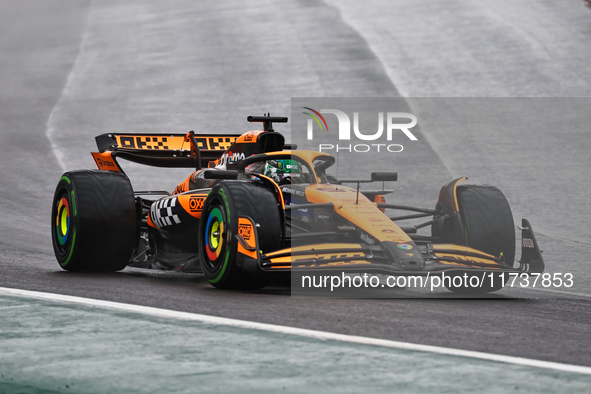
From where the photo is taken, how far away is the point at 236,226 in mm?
6188

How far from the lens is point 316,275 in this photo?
247 inches

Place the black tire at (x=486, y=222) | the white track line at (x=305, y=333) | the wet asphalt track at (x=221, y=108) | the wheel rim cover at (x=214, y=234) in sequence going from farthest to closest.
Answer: the black tire at (x=486, y=222), the wheel rim cover at (x=214, y=234), the wet asphalt track at (x=221, y=108), the white track line at (x=305, y=333)

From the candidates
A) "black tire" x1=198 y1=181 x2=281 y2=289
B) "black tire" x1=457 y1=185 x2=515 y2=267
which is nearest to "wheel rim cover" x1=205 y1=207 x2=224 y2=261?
"black tire" x1=198 y1=181 x2=281 y2=289

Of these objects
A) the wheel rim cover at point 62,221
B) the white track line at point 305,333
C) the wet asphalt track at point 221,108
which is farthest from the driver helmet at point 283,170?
the white track line at point 305,333

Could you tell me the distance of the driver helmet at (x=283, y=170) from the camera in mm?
7500

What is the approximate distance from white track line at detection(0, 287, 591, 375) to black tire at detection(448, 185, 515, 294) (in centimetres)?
296

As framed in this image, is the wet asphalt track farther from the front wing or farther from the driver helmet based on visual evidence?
the driver helmet

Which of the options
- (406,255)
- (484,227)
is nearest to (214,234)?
(406,255)

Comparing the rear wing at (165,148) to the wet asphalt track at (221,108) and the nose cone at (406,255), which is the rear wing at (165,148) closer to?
the wet asphalt track at (221,108)

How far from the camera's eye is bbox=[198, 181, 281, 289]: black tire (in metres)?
6.21

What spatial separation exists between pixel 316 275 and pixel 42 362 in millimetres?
2985

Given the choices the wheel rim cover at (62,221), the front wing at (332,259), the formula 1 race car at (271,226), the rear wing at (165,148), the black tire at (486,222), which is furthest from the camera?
the rear wing at (165,148)

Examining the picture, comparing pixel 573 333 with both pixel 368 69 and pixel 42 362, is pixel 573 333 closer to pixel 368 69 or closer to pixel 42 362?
pixel 42 362

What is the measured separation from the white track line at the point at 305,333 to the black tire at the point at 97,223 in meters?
2.24
